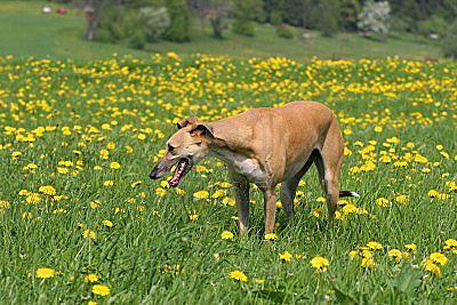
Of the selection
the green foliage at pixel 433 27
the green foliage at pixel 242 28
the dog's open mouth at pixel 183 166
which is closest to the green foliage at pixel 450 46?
the green foliage at pixel 242 28

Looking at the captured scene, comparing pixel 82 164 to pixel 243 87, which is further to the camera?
pixel 243 87

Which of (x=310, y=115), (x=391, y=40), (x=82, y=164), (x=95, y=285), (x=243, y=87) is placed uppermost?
(x=310, y=115)

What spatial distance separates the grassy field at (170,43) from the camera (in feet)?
109

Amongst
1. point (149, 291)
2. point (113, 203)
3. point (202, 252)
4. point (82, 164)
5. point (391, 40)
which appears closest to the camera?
point (149, 291)

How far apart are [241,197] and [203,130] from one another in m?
0.65

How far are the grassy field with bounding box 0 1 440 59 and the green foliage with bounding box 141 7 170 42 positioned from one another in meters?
0.98

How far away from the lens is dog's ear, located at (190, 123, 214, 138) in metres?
3.86

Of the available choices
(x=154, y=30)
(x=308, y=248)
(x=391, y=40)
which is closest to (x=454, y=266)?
(x=308, y=248)

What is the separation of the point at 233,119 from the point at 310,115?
72 centimetres

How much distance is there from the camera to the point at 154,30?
157 feet

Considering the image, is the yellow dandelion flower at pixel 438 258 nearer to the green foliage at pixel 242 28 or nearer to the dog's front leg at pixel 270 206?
the dog's front leg at pixel 270 206

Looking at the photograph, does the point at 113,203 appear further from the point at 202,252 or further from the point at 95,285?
the point at 95,285

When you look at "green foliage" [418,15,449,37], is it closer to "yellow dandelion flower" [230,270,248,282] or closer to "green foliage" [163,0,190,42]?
"green foliage" [163,0,190,42]

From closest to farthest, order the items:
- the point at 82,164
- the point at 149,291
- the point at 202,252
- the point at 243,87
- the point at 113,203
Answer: the point at 149,291 → the point at 202,252 → the point at 113,203 → the point at 82,164 → the point at 243,87
